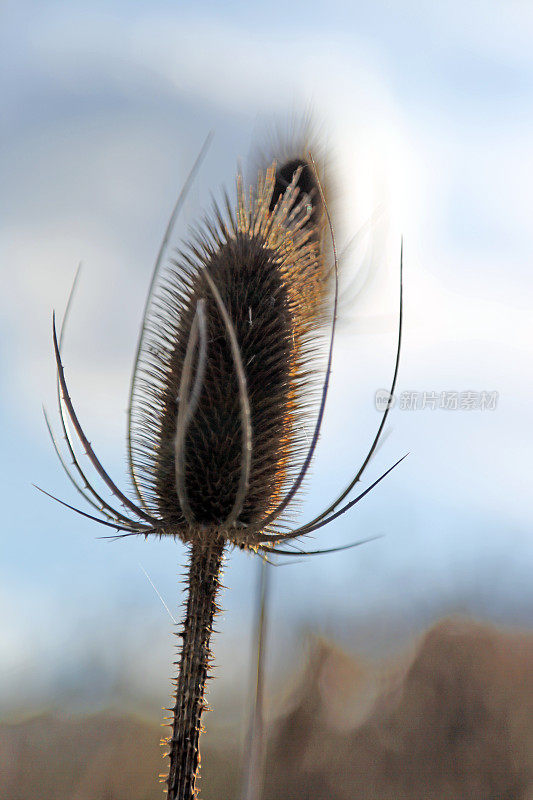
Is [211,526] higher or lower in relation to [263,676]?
higher

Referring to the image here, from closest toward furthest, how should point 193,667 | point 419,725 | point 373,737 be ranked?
point 193,667, point 419,725, point 373,737

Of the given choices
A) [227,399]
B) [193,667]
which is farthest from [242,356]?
[193,667]

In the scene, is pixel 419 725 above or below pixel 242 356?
below

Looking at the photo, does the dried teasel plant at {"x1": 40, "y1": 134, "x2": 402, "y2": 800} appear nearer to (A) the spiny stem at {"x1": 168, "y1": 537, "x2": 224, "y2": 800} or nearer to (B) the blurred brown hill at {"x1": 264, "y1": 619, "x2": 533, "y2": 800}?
(A) the spiny stem at {"x1": 168, "y1": 537, "x2": 224, "y2": 800}

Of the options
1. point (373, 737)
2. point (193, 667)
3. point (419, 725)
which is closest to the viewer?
point (193, 667)

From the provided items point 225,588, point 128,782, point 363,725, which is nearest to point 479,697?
point 363,725

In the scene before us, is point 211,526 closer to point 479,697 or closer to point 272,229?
point 272,229

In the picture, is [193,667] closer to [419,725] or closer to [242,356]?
[242,356]

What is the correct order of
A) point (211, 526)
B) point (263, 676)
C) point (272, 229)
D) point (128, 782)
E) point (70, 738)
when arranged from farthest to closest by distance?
point (70, 738), point (128, 782), point (272, 229), point (211, 526), point (263, 676)

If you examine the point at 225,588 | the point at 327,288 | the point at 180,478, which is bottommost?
the point at 225,588
